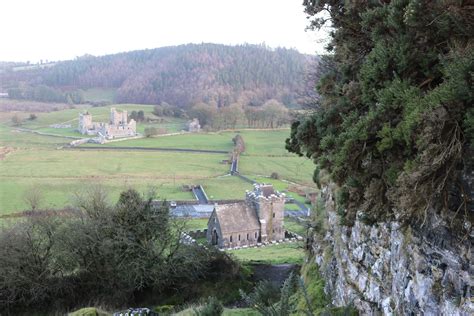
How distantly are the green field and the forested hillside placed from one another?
47.1m

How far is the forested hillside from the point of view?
136 meters

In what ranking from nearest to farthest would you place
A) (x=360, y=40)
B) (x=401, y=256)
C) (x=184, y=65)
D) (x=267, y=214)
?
(x=401, y=256), (x=360, y=40), (x=267, y=214), (x=184, y=65)

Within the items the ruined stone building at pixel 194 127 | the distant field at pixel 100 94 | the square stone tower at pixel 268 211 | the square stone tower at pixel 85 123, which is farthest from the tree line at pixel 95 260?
the distant field at pixel 100 94

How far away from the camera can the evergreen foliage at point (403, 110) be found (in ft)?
17.3

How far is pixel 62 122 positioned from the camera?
105250 mm

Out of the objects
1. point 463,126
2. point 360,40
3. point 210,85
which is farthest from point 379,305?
point 210,85

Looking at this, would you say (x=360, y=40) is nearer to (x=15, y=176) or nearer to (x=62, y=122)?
(x=15, y=176)

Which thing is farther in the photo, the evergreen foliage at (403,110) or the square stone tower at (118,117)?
the square stone tower at (118,117)

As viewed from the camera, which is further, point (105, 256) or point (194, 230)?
point (194, 230)

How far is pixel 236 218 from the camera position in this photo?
32.6 m

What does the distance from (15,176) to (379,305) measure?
176 feet

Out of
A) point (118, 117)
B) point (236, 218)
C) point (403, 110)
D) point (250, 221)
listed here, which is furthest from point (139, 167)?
point (403, 110)

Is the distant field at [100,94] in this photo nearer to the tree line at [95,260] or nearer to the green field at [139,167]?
the green field at [139,167]

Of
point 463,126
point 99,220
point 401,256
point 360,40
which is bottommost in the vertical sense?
point 99,220
